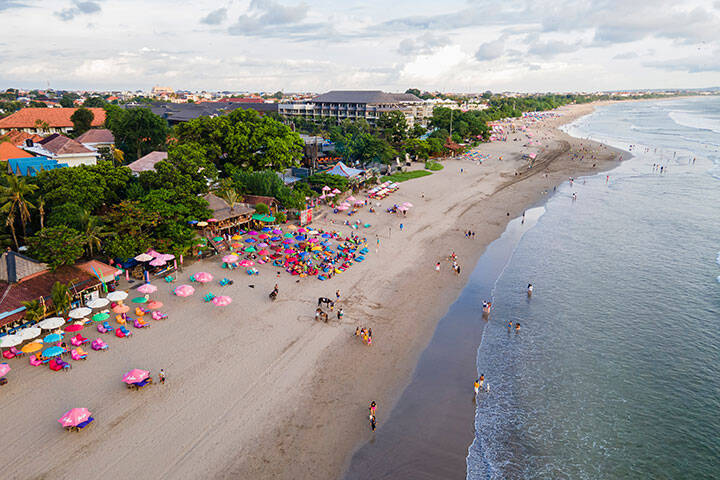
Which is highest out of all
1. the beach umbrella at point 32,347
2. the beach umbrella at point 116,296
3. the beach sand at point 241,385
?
the beach umbrella at point 116,296

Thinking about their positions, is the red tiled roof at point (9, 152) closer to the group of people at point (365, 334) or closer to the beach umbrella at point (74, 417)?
the beach umbrella at point (74, 417)

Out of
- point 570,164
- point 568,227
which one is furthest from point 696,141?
point 568,227

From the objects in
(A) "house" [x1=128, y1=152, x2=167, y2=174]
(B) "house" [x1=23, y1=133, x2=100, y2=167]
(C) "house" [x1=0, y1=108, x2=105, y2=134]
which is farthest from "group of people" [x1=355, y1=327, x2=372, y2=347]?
(C) "house" [x1=0, y1=108, x2=105, y2=134]

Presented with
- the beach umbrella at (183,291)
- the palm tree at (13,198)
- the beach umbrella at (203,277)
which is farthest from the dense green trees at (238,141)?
the beach umbrella at (183,291)

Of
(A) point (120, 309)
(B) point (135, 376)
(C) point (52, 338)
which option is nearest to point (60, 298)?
(A) point (120, 309)

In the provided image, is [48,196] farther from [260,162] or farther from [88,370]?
[260,162]

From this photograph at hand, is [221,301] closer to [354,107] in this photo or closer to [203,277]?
[203,277]
